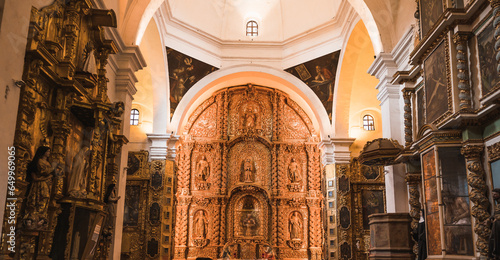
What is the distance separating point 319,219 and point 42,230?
1468cm

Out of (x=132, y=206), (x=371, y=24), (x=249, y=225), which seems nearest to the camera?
(x=371, y=24)

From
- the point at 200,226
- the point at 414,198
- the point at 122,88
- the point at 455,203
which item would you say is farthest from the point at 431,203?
the point at 200,226

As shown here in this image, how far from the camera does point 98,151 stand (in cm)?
969

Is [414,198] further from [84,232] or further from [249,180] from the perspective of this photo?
[249,180]

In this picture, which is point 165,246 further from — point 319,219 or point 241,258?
point 319,219

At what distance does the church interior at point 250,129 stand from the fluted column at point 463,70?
23 millimetres

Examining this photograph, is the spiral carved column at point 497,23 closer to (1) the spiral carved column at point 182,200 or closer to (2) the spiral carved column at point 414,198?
(2) the spiral carved column at point 414,198

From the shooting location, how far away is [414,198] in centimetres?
996

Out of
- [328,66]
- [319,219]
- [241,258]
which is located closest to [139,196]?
[241,258]

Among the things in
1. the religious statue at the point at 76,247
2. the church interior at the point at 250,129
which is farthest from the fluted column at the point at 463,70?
the religious statue at the point at 76,247

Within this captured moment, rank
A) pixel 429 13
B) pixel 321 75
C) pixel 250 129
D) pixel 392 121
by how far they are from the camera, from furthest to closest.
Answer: pixel 250 129 → pixel 321 75 → pixel 392 121 → pixel 429 13

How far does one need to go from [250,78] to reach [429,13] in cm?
1161

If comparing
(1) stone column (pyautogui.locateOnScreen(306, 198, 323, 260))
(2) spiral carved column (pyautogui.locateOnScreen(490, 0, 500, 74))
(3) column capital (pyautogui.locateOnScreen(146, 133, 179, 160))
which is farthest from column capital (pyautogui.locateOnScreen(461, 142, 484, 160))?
(1) stone column (pyautogui.locateOnScreen(306, 198, 323, 260))

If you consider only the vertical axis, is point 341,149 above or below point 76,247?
above
